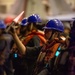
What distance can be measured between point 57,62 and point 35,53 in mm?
854

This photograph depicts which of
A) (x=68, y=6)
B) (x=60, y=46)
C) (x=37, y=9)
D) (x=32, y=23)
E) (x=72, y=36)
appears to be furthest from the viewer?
(x=37, y=9)

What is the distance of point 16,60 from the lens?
24.2ft

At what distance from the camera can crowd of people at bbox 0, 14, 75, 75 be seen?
5.39 m

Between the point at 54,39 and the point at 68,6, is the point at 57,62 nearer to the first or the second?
the point at 54,39

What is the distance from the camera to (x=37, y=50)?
626 cm

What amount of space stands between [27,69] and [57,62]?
168 centimetres

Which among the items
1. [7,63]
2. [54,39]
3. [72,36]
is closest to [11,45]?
[7,63]

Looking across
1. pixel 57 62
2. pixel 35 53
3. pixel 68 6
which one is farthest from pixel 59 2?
pixel 57 62

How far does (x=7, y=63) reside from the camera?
7.47 metres

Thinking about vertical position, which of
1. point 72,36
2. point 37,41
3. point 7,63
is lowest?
point 7,63

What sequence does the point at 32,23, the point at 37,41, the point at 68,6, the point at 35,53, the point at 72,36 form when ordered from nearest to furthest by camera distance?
the point at 72,36 < the point at 35,53 < the point at 37,41 < the point at 32,23 < the point at 68,6

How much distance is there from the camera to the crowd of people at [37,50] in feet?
17.7

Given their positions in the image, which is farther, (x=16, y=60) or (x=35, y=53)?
(x=16, y=60)

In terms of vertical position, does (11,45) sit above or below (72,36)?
below
